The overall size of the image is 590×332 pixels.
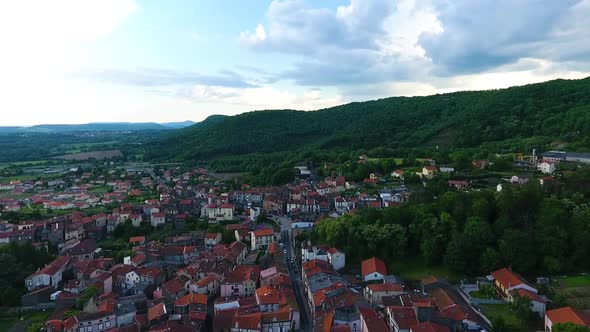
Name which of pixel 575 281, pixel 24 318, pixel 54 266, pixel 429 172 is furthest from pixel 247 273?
pixel 429 172

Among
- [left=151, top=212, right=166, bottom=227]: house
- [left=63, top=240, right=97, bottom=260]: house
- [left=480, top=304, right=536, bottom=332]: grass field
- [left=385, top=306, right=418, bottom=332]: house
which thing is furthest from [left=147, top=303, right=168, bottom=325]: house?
[left=151, top=212, right=166, bottom=227]: house

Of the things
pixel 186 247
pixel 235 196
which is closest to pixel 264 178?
pixel 235 196

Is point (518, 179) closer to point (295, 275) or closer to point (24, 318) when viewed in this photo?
point (295, 275)

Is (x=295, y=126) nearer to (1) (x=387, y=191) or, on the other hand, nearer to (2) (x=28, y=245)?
(1) (x=387, y=191)

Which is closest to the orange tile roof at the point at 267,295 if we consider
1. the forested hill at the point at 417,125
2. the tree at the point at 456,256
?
the tree at the point at 456,256

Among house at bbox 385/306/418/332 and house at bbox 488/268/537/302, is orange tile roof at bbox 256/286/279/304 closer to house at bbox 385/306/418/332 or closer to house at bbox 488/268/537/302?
house at bbox 385/306/418/332

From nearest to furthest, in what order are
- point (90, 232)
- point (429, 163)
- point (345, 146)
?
point (90, 232), point (429, 163), point (345, 146)

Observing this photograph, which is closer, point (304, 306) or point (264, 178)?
point (304, 306)
